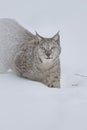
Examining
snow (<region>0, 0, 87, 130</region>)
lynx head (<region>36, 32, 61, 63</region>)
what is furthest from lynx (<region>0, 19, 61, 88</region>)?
snow (<region>0, 0, 87, 130</region>)

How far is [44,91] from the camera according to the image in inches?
226

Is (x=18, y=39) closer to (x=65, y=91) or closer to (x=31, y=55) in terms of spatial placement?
(x=31, y=55)

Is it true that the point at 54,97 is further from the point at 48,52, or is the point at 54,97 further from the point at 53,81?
the point at 53,81

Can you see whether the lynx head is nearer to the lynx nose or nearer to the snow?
the lynx nose

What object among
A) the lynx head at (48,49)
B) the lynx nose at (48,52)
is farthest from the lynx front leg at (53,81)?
the lynx nose at (48,52)

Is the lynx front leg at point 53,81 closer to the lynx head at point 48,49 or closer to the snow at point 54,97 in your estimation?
the snow at point 54,97

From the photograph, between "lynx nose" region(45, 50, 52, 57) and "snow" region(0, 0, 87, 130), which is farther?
"lynx nose" region(45, 50, 52, 57)

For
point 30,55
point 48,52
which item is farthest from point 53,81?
point 48,52

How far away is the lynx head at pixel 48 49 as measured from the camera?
249 inches

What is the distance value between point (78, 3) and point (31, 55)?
175 inches

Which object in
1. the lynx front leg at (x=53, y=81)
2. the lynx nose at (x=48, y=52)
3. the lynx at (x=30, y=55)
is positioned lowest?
the lynx front leg at (x=53, y=81)

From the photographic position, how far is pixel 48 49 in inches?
248

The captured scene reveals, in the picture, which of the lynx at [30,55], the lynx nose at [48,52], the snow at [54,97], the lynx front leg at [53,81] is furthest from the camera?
the lynx front leg at [53,81]

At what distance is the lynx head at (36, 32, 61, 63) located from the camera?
632 centimetres
